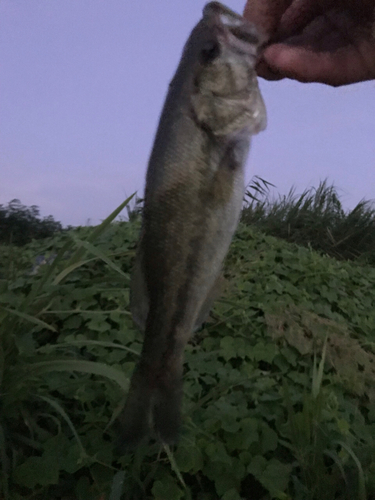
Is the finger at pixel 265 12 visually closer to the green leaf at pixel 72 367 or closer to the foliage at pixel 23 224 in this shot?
the green leaf at pixel 72 367

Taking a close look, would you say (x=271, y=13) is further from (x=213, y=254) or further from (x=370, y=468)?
(x=370, y=468)

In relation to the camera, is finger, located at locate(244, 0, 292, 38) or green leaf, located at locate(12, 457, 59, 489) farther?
green leaf, located at locate(12, 457, 59, 489)

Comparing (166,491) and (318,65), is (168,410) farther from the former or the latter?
(318,65)

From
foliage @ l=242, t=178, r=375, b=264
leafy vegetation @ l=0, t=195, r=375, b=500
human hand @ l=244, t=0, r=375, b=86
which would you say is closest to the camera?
human hand @ l=244, t=0, r=375, b=86

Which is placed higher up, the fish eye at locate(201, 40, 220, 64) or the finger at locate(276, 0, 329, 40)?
the finger at locate(276, 0, 329, 40)

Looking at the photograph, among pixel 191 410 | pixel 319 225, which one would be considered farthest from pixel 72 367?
pixel 319 225

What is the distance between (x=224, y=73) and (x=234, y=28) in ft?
0.40

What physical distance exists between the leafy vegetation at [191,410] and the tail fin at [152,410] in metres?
0.26

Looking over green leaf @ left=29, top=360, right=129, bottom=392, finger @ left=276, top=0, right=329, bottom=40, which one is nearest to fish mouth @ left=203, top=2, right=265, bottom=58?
finger @ left=276, top=0, right=329, bottom=40

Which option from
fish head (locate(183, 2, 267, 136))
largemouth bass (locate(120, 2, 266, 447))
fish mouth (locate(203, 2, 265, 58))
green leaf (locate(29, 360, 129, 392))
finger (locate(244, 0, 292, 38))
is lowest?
green leaf (locate(29, 360, 129, 392))

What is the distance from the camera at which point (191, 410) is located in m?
2.04

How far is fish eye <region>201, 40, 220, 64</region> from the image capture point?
4.36 feet

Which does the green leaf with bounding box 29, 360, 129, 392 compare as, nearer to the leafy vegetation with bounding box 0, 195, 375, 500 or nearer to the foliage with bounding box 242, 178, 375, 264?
the leafy vegetation with bounding box 0, 195, 375, 500

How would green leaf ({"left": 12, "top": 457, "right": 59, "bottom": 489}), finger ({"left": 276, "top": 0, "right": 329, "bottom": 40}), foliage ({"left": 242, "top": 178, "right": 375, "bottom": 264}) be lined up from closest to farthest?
1. finger ({"left": 276, "top": 0, "right": 329, "bottom": 40})
2. green leaf ({"left": 12, "top": 457, "right": 59, "bottom": 489})
3. foliage ({"left": 242, "top": 178, "right": 375, "bottom": 264})
